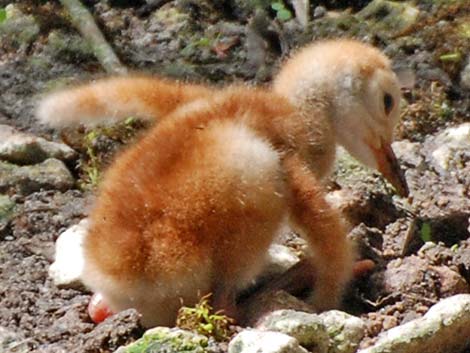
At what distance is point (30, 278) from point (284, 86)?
896 mm

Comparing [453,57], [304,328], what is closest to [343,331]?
[304,328]

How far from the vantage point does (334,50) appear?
12.7 ft

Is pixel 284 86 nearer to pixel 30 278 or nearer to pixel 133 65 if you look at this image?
pixel 30 278

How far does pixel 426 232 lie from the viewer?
150 inches

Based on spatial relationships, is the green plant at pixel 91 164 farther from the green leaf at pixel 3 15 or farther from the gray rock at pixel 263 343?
the gray rock at pixel 263 343

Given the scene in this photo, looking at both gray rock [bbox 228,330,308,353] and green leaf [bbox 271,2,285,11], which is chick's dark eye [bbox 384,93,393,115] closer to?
gray rock [bbox 228,330,308,353]

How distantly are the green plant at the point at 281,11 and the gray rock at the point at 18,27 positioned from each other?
91 cm

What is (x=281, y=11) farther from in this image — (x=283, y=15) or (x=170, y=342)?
(x=170, y=342)

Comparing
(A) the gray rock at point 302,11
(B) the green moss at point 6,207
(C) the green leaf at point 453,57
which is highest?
(B) the green moss at point 6,207

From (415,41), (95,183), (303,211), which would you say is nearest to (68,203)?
(95,183)

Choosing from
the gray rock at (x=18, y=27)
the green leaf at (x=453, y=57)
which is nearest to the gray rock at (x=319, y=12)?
the green leaf at (x=453, y=57)

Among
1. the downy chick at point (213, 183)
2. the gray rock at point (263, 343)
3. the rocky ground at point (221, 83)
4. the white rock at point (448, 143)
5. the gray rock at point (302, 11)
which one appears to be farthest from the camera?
the gray rock at point (302, 11)

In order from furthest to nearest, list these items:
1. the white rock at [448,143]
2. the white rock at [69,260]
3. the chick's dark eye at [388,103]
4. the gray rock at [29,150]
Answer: the white rock at [448,143], the gray rock at [29,150], the chick's dark eye at [388,103], the white rock at [69,260]

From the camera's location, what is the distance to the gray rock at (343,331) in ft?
10.4
